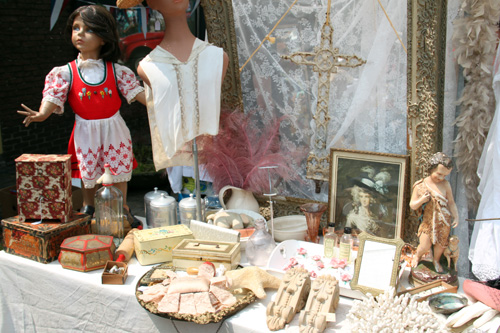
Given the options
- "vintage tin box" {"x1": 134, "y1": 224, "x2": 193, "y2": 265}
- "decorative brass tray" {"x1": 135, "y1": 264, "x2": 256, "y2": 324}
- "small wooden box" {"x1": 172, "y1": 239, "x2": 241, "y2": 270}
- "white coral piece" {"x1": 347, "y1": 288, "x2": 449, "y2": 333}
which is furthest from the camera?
"vintage tin box" {"x1": 134, "y1": 224, "x2": 193, "y2": 265}

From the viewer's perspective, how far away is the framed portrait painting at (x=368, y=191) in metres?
1.95

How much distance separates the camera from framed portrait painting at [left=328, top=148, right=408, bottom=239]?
1.95 metres

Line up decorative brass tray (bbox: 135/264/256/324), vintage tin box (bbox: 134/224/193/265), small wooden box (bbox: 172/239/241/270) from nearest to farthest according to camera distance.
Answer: decorative brass tray (bbox: 135/264/256/324) → small wooden box (bbox: 172/239/241/270) → vintage tin box (bbox: 134/224/193/265)

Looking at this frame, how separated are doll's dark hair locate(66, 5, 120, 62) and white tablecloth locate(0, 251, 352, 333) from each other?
3.38 feet

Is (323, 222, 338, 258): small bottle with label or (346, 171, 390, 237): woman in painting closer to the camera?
(323, 222, 338, 258): small bottle with label

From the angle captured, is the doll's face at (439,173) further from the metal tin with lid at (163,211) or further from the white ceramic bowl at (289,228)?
the metal tin with lid at (163,211)

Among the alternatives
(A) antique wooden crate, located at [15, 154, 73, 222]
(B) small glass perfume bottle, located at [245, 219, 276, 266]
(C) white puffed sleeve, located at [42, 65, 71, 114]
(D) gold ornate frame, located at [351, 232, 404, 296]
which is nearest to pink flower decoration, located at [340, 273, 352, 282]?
(D) gold ornate frame, located at [351, 232, 404, 296]

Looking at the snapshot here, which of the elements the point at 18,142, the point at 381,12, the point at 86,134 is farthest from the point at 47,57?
the point at 381,12

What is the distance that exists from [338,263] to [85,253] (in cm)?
101

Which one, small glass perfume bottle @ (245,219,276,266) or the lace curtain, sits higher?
the lace curtain

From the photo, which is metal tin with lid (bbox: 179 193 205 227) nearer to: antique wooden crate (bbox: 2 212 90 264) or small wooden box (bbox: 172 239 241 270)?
small wooden box (bbox: 172 239 241 270)

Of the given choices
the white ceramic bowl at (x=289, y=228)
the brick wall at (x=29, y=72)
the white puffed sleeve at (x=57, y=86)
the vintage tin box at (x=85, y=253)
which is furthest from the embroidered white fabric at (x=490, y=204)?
the brick wall at (x=29, y=72)

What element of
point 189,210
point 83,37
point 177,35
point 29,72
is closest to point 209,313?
point 189,210

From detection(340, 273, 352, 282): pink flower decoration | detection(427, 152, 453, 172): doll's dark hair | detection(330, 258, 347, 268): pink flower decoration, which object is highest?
detection(427, 152, 453, 172): doll's dark hair
